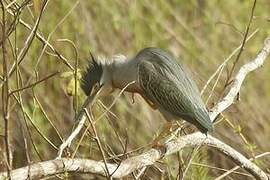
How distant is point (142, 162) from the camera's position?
2.50 meters

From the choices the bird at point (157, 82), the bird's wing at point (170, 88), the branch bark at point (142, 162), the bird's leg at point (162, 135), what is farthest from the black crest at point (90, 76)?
the branch bark at point (142, 162)

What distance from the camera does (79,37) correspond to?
16.2ft

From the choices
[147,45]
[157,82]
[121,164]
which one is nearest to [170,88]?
[157,82]

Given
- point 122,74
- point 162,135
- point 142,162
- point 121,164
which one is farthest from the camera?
point 122,74

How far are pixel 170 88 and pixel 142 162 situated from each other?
0.57 m

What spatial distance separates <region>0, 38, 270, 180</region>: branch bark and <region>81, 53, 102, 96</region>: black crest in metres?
0.45

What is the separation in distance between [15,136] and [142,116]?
834 mm

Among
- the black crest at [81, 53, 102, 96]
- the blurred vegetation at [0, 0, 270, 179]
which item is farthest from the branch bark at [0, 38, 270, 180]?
the blurred vegetation at [0, 0, 270, 179]

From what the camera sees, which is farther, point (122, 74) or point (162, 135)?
point (122, 74)

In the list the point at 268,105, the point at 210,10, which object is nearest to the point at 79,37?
the point at 210,10

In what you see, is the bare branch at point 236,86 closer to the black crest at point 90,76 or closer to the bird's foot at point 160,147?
→ the bird's foot at point 160,147

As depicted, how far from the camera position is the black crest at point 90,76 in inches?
122

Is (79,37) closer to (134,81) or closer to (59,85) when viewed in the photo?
(59,85)

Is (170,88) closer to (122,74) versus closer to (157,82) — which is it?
(157,82)
